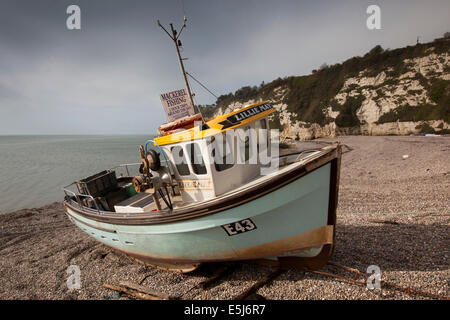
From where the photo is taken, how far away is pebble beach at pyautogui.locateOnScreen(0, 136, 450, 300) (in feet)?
15.1

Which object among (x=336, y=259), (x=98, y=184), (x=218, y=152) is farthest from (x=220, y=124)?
(x=98, y=184)

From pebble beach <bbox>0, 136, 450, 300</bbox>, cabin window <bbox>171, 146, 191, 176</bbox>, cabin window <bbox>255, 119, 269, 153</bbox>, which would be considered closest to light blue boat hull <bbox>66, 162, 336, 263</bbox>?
pebble beach <bbox>0, 136, 450, 300</bbox>

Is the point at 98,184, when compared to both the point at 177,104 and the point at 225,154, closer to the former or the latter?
the point at 177,104

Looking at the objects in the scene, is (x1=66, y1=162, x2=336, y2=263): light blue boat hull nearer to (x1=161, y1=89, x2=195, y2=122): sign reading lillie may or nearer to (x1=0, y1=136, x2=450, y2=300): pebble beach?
(x1=0, y1=136, x2=450, y2=300): pebble beach

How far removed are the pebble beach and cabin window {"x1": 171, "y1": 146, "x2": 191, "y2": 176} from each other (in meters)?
3.01

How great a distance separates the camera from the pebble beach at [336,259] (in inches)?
181

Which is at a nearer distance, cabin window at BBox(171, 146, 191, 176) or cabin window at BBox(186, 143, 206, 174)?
cabin window at BBox(186, 143, 206, 174)

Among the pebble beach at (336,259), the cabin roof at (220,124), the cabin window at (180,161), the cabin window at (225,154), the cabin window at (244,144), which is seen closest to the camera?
the pebble beach at (336,259)

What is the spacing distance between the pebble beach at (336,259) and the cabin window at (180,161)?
301 centimetres

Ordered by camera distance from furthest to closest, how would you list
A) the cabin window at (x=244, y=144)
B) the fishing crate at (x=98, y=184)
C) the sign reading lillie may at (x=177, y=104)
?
1. the fishing crate at (x=98, y=184)
2. the sign reading lillie may at (x=177, y=104)
3. the cabin window at (x=244, y=144)

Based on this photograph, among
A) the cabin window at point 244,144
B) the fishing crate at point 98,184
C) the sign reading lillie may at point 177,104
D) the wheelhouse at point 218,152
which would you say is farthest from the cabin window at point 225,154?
the fishing crate at point 98,184

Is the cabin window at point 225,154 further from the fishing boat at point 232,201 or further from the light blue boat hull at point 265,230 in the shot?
the light blue boat hull at point 265,230

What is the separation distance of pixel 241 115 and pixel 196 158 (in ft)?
5.42
